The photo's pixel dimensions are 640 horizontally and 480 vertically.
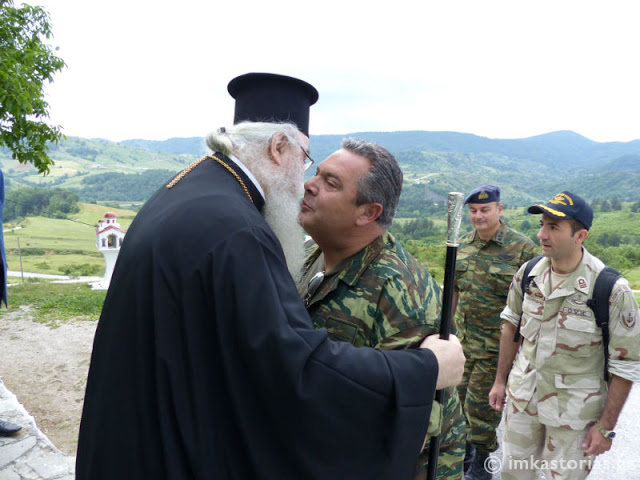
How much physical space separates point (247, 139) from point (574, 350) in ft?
8.26

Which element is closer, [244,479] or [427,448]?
[244,479]

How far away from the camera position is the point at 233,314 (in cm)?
139

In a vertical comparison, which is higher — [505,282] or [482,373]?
[505,282]

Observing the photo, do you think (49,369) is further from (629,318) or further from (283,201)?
(629,318)

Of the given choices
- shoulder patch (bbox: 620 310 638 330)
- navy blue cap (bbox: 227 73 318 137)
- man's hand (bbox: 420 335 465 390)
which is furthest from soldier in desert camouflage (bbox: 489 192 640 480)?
navy blue cap (bbox: 227 73 318 137)

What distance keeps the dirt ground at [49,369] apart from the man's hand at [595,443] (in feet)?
15.0

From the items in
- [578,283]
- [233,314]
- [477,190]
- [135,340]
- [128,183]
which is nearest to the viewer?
[233,314]

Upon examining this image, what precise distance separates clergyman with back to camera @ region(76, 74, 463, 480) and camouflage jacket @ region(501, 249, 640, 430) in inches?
75.8

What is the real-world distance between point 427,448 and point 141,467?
1.11m

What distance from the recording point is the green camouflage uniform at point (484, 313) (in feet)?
14.1

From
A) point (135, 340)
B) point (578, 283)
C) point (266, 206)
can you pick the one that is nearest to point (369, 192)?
point (266, 206)

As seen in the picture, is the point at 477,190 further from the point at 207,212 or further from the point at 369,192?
the point at 207,212

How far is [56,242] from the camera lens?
83.9 meters

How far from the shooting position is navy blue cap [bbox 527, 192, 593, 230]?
124 inches
